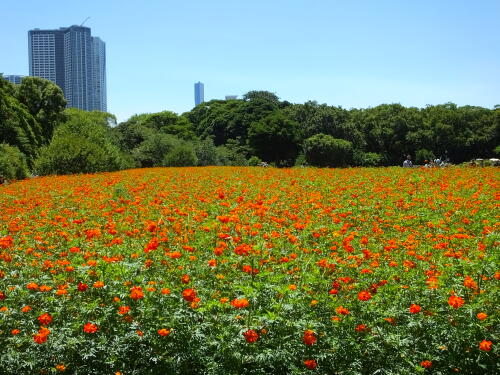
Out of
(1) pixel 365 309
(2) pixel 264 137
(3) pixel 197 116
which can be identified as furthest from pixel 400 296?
(3) pixel 197 116

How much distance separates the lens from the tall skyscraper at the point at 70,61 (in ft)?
345

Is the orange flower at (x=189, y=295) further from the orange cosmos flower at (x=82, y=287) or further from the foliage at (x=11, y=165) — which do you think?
the foliage at (x=11, y=165)

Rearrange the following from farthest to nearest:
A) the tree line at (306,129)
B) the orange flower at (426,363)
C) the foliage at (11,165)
→ 1. the tree line at (306,129)
2. the foliage at (11,165)
3. the orange flower at (426,363)

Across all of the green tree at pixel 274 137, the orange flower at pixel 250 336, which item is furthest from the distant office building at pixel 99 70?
the orange flower at pixel 250 336

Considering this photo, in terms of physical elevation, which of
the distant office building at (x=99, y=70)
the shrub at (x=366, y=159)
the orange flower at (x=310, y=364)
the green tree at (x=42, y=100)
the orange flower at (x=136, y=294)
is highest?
the distant office building at (x=99, y=70)

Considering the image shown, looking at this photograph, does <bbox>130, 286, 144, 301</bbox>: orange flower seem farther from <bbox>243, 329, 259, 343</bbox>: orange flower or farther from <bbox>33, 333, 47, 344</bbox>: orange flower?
<bbox>243, 329, 259, 343</bbox>: orange flower

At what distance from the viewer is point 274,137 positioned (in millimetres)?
52281

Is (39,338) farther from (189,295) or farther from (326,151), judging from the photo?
(326,151)

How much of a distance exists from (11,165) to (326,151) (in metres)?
34.1

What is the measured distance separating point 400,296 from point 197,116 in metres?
65.3

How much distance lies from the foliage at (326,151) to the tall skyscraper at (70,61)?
6942 cm

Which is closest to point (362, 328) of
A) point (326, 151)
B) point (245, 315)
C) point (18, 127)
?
point (245, 315)

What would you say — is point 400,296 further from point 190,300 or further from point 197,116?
point 197,116

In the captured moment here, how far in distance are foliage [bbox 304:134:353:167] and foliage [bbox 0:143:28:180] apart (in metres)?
31.6
